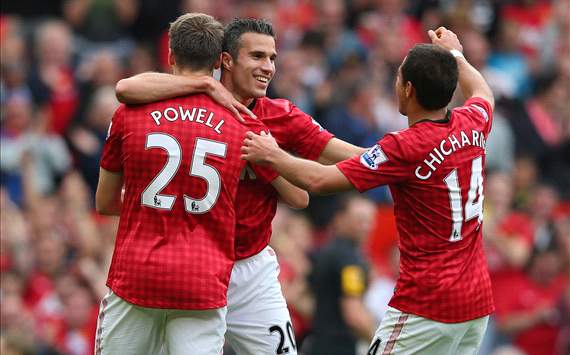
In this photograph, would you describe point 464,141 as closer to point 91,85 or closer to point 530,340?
point 530,340

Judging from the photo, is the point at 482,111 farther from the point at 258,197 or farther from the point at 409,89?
the point at 258,197

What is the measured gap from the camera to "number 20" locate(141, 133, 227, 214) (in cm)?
691

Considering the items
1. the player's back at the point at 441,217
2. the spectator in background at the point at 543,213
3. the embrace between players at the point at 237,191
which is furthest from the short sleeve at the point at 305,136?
the spectator in background at the point at 543,213

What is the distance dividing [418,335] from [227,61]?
6.43 ft

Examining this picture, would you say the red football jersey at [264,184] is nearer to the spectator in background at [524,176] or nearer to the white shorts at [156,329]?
the white shorts at [156,329]

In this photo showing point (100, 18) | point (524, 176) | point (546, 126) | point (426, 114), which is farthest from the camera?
point (546, 126)

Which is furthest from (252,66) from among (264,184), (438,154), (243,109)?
(438,154)

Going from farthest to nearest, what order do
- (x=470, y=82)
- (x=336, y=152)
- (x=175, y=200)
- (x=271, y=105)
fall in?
(x=470, y=82) < (x=336, y=152) < (x=271, y=105) < (x=175, y=200)

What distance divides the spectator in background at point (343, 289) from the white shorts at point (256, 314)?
3.97 meters

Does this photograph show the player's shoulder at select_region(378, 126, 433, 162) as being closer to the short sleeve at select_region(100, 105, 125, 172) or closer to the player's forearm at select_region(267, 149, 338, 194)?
the player's forearm at select_region(267, 149, 338, 194)

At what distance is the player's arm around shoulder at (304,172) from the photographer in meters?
7.14

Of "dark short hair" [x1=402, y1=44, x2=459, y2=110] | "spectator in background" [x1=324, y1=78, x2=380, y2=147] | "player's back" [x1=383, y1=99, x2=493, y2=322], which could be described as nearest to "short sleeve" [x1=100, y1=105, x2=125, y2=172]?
"player's back" [x1=383, y1=99, x2=493, y2=322]

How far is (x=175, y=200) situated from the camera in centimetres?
691

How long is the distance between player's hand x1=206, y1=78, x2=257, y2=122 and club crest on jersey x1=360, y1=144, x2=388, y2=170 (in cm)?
74
